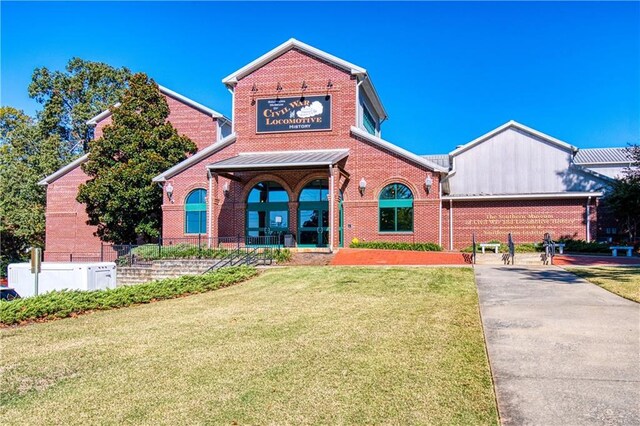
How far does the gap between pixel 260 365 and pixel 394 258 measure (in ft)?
45.5

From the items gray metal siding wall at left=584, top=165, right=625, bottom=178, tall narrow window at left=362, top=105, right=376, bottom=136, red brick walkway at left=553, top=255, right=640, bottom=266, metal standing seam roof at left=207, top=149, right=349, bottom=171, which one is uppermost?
tall narrow window at left=362, top=105, right=376, bottom=136

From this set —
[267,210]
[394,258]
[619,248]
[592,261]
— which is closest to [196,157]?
[267,210]

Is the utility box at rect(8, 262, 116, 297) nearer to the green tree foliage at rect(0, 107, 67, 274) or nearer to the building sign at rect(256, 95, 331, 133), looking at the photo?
the building sign at rect(256, 95, 331, 133)

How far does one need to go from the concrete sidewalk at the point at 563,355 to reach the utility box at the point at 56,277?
12.0 metres

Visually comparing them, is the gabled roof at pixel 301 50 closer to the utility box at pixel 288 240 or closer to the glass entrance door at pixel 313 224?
the glass entrance door at pixel 313 224

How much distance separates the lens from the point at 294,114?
25.7 meters

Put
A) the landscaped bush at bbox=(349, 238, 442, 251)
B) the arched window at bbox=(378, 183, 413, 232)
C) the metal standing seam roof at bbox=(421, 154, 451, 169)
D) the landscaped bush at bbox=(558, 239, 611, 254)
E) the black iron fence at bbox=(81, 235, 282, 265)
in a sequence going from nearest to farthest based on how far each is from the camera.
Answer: the black iron fence at bbox=(81, 235, 282, 265)
the landscaped bush at bbox=(558, 239, 611, 254)
the landscaped bush at bbox=(349, 238, 442, 251)
the arched window at bbox=(378, 183, 413, 232)
the metal standing seam roof at bbox=(421, 154, 451, 169)

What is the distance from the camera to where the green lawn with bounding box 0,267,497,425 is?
4566 millimetres

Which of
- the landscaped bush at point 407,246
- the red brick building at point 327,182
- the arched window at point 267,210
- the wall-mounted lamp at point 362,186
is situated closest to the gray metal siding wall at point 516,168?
the red brick building at point 327,182

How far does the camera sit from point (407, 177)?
937 inches

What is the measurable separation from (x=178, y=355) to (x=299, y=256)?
1380cm

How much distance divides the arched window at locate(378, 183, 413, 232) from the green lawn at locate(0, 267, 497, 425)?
1352cm

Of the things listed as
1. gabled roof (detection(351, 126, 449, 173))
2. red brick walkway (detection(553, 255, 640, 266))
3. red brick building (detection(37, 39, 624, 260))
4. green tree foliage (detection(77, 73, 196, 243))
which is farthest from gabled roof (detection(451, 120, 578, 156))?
green tree foliage (detection(77, 73, 196, 243))

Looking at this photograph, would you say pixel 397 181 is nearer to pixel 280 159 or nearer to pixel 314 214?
pixel 314 214
